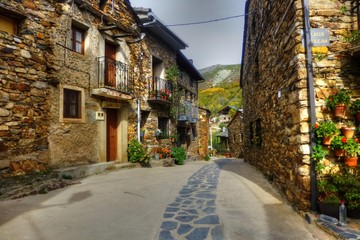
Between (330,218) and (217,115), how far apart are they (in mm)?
33043

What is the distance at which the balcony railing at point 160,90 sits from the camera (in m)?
10.8

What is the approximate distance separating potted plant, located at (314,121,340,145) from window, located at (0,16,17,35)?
22.7 ft

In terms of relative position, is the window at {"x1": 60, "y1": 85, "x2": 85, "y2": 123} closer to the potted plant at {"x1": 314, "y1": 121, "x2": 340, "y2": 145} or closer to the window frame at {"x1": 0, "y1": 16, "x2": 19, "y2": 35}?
the window frame at {"x1": 0, "y1": 16, "x2": 19, "y2": 35}

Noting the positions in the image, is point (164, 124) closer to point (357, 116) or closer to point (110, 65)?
point (110, 65)

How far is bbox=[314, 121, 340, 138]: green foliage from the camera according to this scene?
344 centimetres

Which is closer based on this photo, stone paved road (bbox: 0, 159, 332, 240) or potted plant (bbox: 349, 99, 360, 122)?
stone paved road (bbox: 0, 159, 332, 240)

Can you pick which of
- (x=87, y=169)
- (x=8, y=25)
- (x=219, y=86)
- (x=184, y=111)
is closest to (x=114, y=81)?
(x=87, y=169)

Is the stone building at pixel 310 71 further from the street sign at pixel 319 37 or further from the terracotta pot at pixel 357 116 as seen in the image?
the terracotta pot at pixel 357 116

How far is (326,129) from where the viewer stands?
344 centimetres

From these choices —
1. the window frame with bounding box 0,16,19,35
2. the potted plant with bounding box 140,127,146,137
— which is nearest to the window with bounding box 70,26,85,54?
the window frame with bounding box 0,16,19,35

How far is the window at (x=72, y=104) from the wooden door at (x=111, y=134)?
1465 millimetres

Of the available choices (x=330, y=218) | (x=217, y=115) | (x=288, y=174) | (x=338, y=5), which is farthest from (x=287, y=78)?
(x=217, y=115)

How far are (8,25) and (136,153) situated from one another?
5.54 m

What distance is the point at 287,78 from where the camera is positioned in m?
→ 4.31
